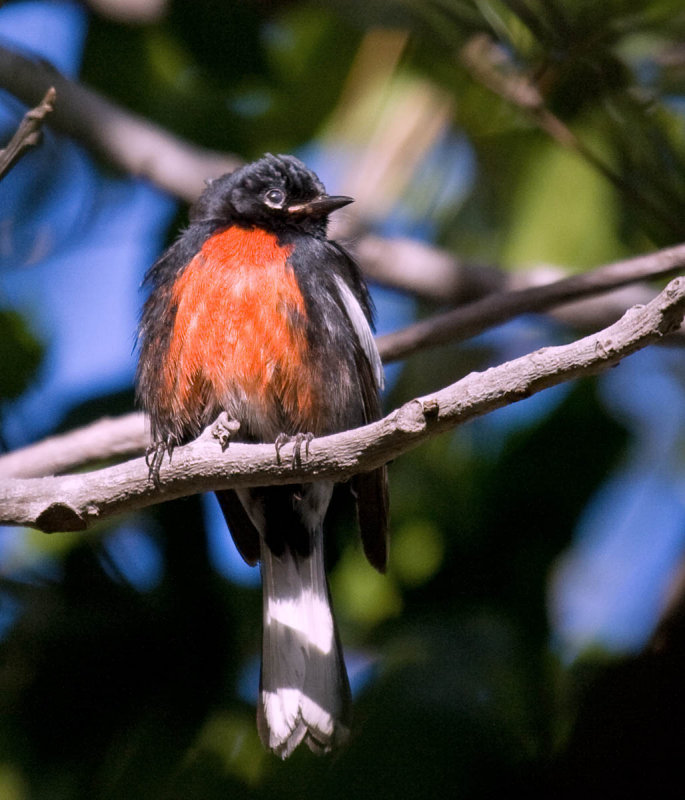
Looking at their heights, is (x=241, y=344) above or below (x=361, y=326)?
below

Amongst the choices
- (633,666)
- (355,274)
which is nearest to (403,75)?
(355,274)

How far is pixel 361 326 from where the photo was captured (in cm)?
443

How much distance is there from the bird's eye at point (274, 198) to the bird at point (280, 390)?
7.3 inches

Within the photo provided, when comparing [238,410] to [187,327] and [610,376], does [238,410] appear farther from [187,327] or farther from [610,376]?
[610,376]

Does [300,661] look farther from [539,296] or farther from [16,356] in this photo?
[16,356]

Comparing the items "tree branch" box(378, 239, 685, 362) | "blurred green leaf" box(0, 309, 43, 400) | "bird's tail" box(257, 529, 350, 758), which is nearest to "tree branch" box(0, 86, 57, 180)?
"blurred green leaf" box(0, 309, 43, 400)

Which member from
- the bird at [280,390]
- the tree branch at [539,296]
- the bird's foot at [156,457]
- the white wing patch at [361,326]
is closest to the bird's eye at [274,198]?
the bird at [280,390]

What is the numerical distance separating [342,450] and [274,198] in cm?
197

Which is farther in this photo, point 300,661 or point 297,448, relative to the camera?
Answer: point 300,661


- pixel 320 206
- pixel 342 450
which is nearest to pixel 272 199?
pixel 320 206

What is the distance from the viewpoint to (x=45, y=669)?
13.8 ft

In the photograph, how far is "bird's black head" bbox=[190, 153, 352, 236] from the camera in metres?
4.78

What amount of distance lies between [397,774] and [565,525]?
1.29m

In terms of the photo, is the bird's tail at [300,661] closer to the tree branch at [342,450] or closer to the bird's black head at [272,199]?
the tree branch at [342,450]
